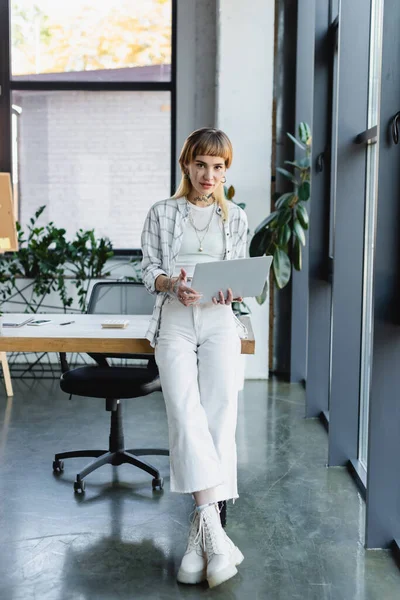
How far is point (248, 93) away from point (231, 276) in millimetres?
3573

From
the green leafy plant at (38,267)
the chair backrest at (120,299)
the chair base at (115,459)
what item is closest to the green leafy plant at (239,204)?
the green leafy plant at (38,267)

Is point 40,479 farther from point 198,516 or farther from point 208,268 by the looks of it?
point 208,268

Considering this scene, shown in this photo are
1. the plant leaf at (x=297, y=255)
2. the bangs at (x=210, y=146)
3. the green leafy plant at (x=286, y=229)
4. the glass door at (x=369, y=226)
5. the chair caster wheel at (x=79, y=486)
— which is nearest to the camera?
the bangs at (x=210, y=146)

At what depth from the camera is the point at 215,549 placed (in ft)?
8.92

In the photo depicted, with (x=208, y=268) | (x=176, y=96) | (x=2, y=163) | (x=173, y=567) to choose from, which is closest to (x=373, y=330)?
(x=208, y=268)

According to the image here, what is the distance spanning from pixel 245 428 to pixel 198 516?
6.68ft

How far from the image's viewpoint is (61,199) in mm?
6969

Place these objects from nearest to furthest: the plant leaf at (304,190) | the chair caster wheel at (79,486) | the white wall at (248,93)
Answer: the chair caster wheel at (79,486), the plant leaf at (304,190), the white wall at (248,93)

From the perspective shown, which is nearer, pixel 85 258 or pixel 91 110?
pixel 85 258

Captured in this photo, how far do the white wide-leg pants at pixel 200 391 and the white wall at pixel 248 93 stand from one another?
322 cm

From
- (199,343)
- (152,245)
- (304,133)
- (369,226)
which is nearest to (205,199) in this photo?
(152,245)

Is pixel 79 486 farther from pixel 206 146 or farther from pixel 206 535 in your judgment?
pixel 206 146

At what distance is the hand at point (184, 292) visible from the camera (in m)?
2.85

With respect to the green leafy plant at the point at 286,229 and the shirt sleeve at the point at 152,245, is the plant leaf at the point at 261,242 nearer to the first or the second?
the green leafy plant at the point at 286,229
